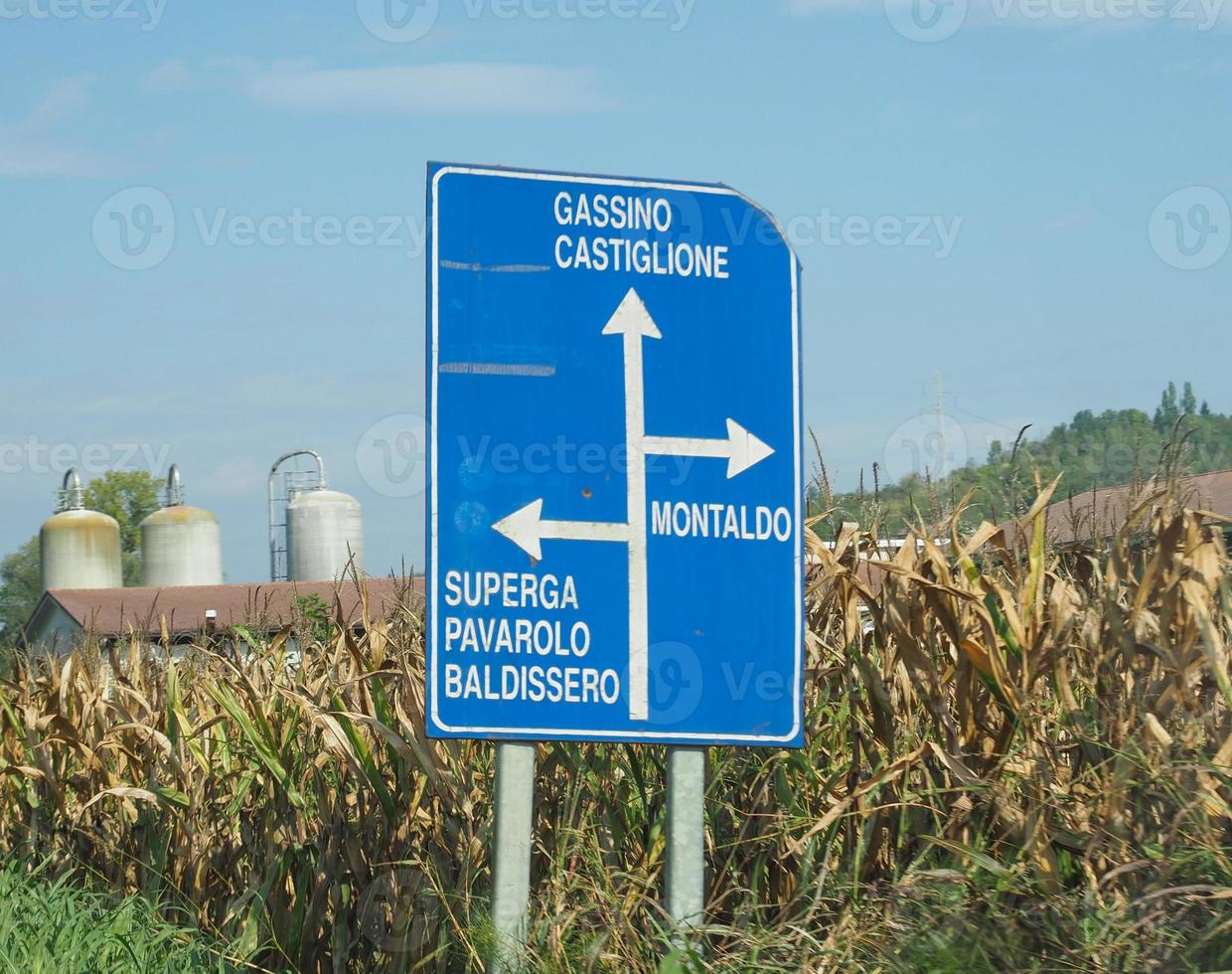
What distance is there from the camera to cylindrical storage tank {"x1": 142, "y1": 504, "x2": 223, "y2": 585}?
44844mm

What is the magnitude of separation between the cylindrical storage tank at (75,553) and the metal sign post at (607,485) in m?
43.7

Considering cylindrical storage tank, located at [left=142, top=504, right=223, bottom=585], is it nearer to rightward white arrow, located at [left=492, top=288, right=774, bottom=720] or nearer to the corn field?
the corn field

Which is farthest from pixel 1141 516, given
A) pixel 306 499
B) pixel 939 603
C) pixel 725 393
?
pixel 306 499

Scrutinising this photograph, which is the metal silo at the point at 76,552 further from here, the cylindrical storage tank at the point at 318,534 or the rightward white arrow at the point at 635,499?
the rightward white arrow at the point at 635,499

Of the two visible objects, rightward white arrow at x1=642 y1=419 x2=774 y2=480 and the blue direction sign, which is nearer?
the blue direction sign

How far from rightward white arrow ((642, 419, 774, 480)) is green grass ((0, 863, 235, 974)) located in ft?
6.96

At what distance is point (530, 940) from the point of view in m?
3.67

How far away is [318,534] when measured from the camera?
133ft

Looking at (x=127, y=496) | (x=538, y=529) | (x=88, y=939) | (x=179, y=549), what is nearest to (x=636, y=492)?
(x=538, y=529)

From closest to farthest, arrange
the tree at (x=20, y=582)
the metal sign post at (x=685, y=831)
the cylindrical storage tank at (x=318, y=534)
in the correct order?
the metal sign post at (x=685, y=831)
the cylindrical storage tank at (x=318, y=534)
the tree at (x=20, y=582)

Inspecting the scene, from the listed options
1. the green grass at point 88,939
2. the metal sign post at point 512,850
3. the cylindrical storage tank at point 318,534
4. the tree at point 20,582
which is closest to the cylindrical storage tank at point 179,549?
the cylindrical storage tank at point 318,534

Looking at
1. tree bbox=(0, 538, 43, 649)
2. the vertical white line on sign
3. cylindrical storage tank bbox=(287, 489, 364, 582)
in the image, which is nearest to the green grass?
the vertical white line on sign

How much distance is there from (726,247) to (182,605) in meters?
34.1

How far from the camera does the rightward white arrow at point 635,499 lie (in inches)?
141
